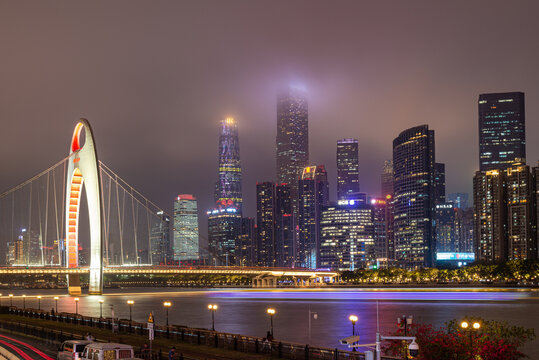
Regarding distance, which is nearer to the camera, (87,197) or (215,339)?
(215,339)

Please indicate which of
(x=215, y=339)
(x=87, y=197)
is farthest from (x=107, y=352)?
(x=87, y=197)

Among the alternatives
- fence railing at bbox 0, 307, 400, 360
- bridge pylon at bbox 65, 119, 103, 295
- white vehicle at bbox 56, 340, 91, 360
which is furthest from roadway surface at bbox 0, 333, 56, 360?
bridge pylon at bbox 65, 119, 103, 295

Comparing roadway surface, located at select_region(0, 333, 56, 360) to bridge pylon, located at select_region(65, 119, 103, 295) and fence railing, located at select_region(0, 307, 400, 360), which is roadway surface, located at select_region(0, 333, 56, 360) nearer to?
fence railing, located at select_region(0, 307, 400, 360)

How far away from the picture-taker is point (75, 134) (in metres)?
131

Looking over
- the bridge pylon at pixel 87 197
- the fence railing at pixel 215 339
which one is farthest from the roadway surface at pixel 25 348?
the bridge pylon at pixel 87 197

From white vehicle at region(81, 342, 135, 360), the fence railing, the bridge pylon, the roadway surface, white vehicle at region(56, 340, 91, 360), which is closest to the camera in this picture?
white vehicle at region(81, 342, 135, 360)

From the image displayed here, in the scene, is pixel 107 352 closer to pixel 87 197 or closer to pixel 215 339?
pixel 215 339

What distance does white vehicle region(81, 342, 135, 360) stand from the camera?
29.8 m

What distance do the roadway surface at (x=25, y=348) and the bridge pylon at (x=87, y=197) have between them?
7143cm

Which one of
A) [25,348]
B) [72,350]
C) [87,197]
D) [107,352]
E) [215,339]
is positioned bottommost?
[25,348]

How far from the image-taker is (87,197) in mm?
122875

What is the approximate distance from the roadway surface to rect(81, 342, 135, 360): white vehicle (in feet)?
23.1

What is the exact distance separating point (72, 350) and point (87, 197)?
3663 inches

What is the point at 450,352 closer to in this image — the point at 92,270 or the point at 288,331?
the point at 288,331
